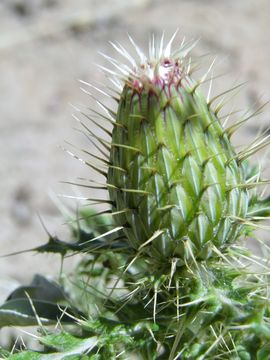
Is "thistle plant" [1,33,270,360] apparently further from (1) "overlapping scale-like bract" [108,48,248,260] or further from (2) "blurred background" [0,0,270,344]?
(2) "blurred background" [0,0,270,344]

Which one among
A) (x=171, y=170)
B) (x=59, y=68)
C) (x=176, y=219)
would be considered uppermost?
(x=59, y=68)

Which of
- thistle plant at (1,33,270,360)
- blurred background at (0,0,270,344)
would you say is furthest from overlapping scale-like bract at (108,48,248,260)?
blurred background at (0,0,270,344)

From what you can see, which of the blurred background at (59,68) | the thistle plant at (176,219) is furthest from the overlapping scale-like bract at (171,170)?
the blurred background at (59,68)

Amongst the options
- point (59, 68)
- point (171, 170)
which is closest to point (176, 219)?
point (171, 170)

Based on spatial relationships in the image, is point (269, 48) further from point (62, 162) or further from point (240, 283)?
point (240, 283)

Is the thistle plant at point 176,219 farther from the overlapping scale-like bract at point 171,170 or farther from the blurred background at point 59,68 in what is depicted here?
the blurred background at point 59,68

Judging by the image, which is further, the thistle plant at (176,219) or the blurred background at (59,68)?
the blurred background at (59,68)

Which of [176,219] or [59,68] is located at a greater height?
[59,68]

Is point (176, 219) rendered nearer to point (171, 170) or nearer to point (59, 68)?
point (171, 170)
